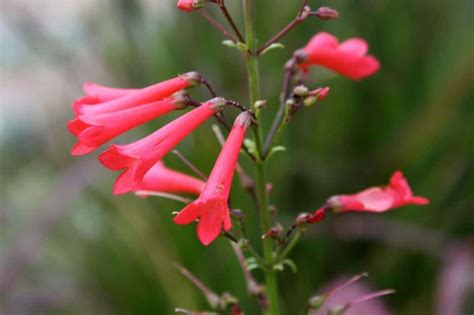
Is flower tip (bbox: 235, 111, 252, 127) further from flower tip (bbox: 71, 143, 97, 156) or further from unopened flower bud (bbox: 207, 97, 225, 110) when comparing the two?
flower tip (bbox: 71, 143, 97, 156)

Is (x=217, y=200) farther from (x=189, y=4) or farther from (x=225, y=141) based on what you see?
(x=189, y=4)

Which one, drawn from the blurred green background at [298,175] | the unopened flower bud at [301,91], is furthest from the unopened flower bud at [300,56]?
the blurred green background at [298,175]

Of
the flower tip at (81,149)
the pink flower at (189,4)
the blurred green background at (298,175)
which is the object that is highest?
the pink flower at (189,4)

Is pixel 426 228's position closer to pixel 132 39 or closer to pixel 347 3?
pixel 347 3

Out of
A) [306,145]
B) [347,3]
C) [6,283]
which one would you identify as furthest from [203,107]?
[347,3]

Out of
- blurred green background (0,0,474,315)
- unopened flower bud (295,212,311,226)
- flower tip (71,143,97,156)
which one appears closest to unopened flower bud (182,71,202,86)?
flower tip (71,143,97,156)

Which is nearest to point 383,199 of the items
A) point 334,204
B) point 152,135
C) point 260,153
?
point 334,204

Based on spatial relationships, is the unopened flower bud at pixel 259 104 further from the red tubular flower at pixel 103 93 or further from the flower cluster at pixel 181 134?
the red tubular flower at pixel 103 93
